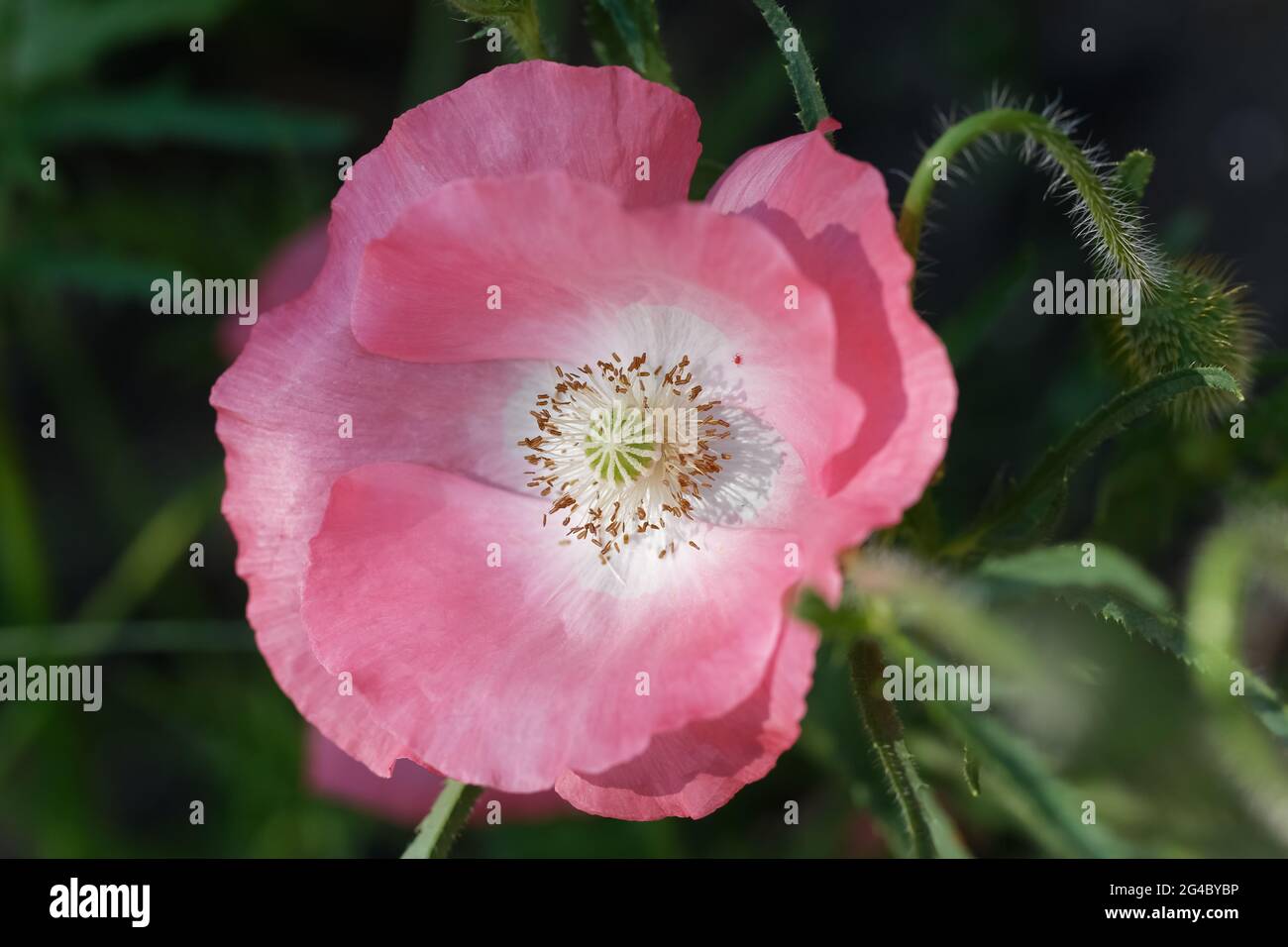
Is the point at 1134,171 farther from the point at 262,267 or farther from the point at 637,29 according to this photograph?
the point at 262,267

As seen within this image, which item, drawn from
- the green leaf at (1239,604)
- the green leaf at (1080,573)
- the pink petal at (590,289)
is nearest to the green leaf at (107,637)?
the pink petal at (590,289)

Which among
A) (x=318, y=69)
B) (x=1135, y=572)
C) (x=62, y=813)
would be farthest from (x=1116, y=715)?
(x=318, y=69)

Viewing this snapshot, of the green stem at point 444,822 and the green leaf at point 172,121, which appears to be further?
the green leaf at point 172,121

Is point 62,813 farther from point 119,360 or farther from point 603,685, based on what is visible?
point 603,685

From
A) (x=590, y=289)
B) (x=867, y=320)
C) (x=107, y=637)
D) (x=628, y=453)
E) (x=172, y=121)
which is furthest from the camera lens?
(x=107, y=637)

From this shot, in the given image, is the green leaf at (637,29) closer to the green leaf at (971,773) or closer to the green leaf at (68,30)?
the green leaf at (971,773)

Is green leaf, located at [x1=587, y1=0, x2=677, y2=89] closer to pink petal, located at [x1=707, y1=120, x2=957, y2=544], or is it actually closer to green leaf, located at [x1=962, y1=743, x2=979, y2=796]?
pink petal, located at [x1=707, y1=120, x2=957, y2=544]

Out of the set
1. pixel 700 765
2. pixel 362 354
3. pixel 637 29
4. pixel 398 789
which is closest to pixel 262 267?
pixel 398 789
